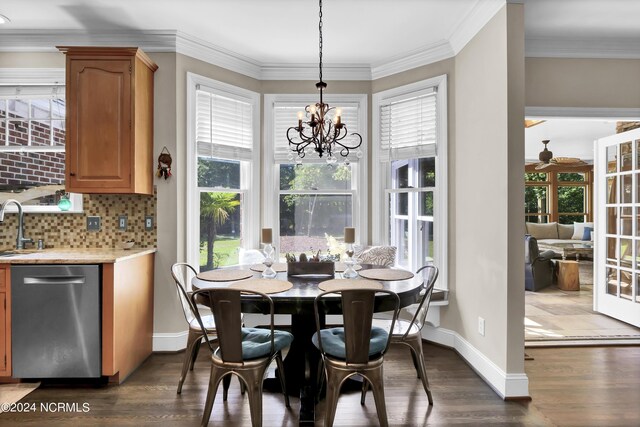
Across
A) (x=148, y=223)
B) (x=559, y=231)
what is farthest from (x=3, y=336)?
(x=559, y=231)

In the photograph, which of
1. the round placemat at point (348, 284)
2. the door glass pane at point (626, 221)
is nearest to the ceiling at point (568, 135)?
the door glass pane at point (626, 221)

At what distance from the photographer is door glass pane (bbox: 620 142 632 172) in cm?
394

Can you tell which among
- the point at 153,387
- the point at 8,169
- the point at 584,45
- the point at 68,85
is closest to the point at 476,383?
the point at 153,387

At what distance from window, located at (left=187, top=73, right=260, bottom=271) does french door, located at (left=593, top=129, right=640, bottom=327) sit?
3.98m

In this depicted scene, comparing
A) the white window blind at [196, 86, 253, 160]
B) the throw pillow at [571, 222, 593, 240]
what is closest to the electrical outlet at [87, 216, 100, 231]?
the white window blind at [196, 86, 253, 160]

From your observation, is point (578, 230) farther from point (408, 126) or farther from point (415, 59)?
point (415, 59)

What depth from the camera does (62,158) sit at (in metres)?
3.34

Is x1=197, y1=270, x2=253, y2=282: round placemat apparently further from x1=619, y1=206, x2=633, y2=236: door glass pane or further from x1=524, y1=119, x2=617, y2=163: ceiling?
x1=524, y1=119, x2=617, y2=163: ceiling

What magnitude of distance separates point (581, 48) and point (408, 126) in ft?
5.10

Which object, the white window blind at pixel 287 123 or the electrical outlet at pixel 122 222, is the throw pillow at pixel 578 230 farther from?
the electrical outlet at pixel 122 222

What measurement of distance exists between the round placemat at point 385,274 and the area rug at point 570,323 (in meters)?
1.74

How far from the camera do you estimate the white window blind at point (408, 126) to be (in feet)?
11.3

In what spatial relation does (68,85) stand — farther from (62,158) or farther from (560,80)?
(560,80)

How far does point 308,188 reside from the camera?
3.93 metres
